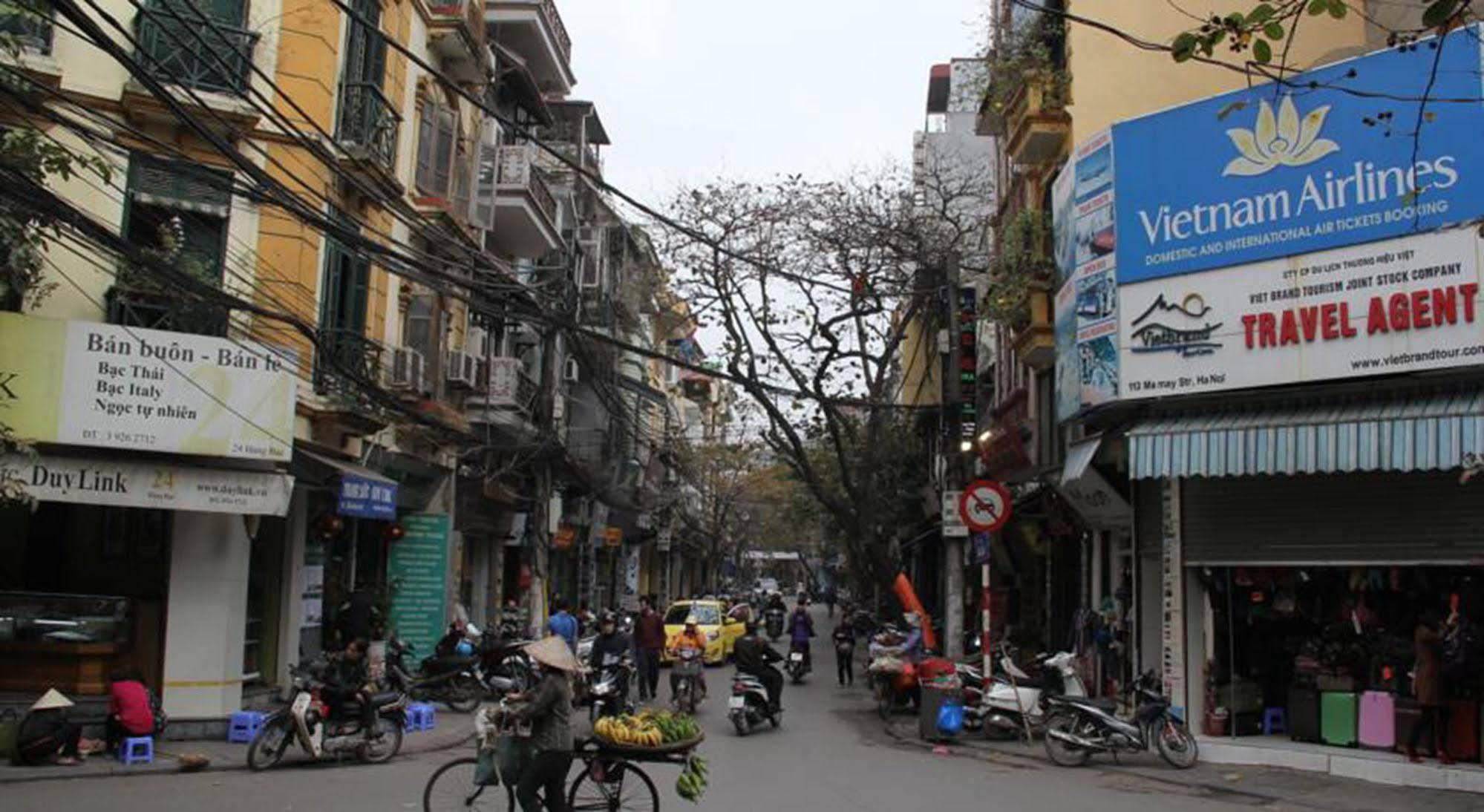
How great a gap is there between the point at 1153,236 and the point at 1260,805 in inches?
250

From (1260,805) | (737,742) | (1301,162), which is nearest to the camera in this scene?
(1260,805)

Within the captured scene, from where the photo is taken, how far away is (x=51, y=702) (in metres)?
12.5

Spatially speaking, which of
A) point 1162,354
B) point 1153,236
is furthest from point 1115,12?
point 1162,354

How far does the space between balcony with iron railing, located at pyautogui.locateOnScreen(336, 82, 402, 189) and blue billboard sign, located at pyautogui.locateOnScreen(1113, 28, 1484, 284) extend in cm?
1000

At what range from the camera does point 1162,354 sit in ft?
47.4

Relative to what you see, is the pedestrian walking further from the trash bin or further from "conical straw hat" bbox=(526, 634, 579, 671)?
"conical straw hat" bbox=(526, 634, 579, 671)

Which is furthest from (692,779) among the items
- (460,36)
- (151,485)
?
(460,36)

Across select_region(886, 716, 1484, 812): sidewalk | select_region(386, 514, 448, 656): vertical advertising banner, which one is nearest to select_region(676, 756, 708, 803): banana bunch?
select_region(886, 716, 1484, 812): sidewalk

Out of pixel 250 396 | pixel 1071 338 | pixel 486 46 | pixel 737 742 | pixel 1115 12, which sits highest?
pixel 486 46

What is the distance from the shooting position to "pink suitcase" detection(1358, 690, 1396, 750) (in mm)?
13586

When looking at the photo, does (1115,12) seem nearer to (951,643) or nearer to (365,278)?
(951,643)

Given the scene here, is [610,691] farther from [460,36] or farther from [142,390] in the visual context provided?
[460,36]

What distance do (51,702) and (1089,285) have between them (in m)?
12.3

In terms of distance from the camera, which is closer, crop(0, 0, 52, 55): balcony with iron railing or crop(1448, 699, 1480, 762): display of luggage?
crop(1448, 699, 1480, 762): display of luggage
